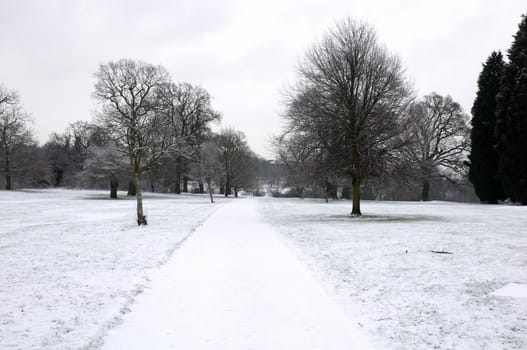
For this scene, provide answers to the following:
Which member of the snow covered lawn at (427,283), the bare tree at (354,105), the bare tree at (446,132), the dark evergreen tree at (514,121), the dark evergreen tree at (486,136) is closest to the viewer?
the snow covered lawn at (427,283)

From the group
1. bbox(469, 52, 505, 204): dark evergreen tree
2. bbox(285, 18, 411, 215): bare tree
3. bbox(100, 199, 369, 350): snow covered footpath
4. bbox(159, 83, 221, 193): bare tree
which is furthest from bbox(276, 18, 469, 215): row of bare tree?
bbox(159, 83, 221, 193): bare tree

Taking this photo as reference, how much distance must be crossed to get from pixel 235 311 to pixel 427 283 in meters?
3.85

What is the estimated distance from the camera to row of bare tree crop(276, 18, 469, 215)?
2016cm

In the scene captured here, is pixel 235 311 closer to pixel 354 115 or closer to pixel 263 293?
pixel 263 293

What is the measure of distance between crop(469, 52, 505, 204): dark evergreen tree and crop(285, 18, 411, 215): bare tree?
846 inches

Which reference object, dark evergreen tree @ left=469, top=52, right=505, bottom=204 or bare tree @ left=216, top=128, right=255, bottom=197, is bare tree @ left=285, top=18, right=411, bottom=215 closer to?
dark evergreen tree @ left=469, top=52, right=505, bottom=204

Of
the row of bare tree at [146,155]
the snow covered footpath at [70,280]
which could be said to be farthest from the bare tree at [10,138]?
the snow covered footpath at [70,280]

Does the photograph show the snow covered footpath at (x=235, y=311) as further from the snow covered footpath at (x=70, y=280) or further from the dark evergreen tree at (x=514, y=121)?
the dark evergreen tree at (x=514, y=121)

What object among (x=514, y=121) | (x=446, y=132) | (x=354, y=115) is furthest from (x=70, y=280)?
(x=446, y=132)

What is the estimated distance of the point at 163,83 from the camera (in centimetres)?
4688

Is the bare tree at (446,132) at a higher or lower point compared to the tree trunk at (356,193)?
higher

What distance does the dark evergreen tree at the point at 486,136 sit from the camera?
37000 millimetres

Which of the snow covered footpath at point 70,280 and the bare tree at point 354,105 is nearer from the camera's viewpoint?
the snow covered footpath at point 70,280

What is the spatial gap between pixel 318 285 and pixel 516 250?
6.68 m
